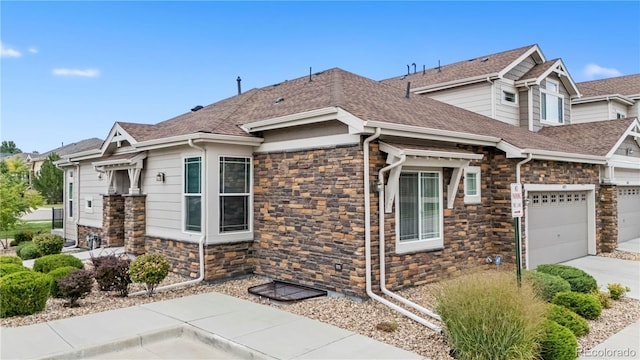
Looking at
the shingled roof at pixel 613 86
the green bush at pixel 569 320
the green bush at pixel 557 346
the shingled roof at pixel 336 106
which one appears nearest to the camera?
the green bush at pixel 557 346

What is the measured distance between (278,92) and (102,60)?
9.29m

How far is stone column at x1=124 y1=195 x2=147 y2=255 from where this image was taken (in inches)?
413

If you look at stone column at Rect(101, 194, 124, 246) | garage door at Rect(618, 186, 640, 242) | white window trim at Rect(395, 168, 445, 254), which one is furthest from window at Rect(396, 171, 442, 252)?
garage door at Rect(618, 186, 640, 242)

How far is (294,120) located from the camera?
8023 millimetres

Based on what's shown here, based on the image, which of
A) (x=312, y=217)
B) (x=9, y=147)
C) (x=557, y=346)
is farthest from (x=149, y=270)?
(x=9, y=147)

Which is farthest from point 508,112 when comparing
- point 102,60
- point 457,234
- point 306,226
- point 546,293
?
point 102,60

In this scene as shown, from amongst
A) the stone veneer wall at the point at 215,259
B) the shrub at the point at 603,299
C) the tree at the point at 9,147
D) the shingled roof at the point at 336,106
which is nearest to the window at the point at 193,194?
the stone veneer wall at the point at 215,259

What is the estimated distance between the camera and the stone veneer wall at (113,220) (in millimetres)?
11984

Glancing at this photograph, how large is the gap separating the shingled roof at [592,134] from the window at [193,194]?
1152 centimetres

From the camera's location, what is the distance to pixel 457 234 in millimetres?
9031

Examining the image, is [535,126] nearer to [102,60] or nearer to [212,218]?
[212,218]

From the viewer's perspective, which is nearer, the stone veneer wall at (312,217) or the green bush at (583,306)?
the green bush at (583,306)

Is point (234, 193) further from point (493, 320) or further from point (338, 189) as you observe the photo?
point (493, 320)

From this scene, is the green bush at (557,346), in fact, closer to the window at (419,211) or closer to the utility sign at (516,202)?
the utility sign at (516,202)
